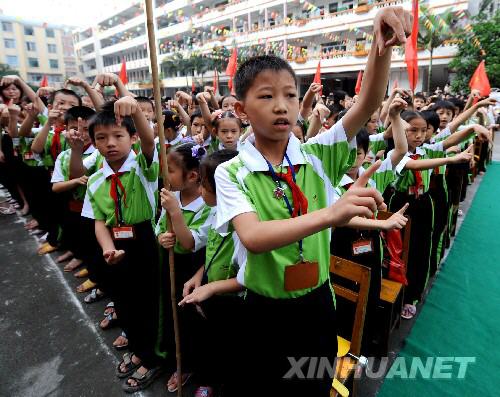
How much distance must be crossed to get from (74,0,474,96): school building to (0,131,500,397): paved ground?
13.5 metres

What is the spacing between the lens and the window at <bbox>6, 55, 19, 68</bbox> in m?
47.0

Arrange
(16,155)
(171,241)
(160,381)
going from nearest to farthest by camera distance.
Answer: (171,241), (160,381), (16,155)

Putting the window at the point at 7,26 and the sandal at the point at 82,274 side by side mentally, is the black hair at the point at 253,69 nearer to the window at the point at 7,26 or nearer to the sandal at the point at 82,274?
the sandal at the point at 82,274

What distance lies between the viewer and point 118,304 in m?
2.21

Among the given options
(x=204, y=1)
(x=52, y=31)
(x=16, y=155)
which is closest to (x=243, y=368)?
(x=16, y=155)

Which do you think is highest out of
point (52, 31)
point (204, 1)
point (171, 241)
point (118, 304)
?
point (52, 31)

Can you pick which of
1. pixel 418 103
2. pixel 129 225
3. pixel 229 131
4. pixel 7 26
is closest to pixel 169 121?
pixel 229 131

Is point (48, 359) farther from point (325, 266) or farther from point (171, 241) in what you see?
point (325, 266)

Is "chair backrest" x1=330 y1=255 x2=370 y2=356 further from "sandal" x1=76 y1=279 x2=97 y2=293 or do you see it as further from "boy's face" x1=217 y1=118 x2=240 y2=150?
"sandal" x1=76 y1=279 x2=97 y2=293

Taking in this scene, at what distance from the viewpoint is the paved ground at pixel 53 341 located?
6.98 ft

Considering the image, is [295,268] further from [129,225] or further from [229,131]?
[229,131]

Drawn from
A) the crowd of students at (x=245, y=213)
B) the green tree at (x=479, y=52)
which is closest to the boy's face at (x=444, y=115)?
the crowd of students at (x=245, y=213)

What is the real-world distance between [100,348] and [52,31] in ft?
206

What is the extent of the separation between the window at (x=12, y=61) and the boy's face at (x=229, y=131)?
5768cm
